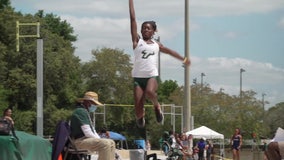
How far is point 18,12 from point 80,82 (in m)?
11.8

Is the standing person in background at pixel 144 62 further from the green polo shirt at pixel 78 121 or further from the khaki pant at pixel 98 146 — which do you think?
the green polo shirt at pixel 78 121

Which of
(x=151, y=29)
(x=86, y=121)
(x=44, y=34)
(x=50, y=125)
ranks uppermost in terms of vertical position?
(x=44, y=34)

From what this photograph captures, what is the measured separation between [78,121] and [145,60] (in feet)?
4.98

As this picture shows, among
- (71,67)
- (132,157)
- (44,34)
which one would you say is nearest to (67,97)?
(71,67)

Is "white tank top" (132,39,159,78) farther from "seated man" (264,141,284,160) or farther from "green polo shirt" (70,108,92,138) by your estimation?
"seated man" (264,141,284,160)

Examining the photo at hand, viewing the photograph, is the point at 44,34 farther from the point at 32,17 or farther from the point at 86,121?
Result: the point at 86,121

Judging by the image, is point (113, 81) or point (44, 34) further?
point (113, 81)

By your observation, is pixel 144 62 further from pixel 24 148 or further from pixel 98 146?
pixel 24 148

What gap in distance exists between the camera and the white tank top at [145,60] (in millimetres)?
9406

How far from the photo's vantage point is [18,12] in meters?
59.7

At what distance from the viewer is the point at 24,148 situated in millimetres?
10078

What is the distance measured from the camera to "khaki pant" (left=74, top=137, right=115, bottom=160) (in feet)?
32.1

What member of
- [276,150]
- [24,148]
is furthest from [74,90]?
[276,150]

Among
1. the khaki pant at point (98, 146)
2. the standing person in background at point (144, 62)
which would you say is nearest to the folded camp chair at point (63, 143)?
the khaki pant at point (98, 146)
